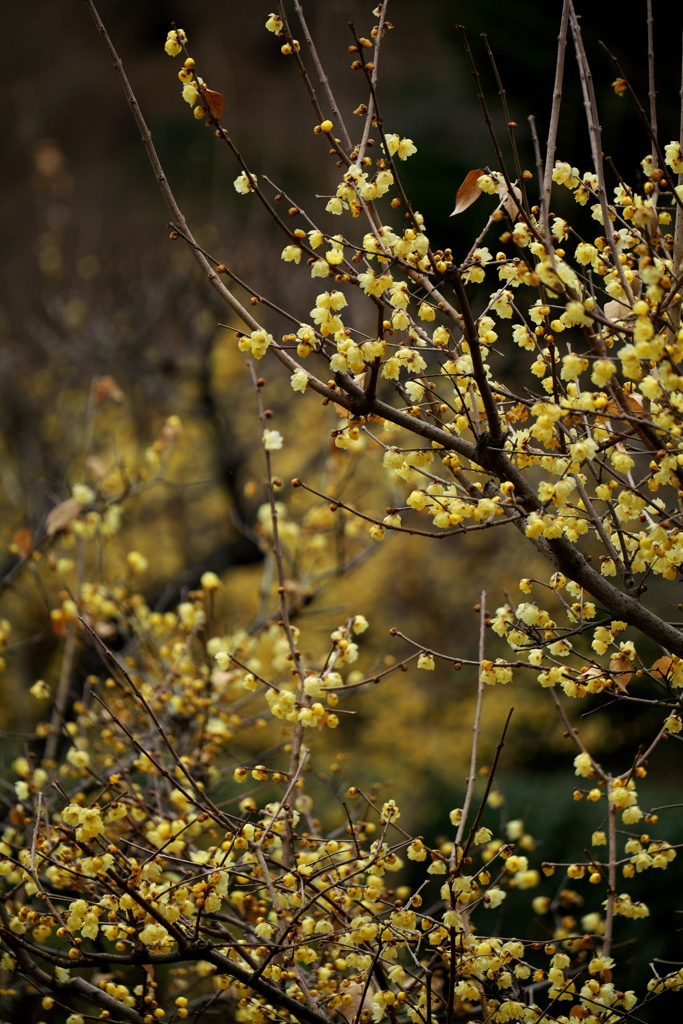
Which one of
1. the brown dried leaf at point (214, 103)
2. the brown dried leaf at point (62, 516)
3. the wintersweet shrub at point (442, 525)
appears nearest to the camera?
the wintersweet shrub at point (442, 525)

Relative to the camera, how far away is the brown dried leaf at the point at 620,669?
180 centimetres

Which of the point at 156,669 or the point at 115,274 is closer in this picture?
the point at 156,669

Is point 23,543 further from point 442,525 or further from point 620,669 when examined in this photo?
point 620,669

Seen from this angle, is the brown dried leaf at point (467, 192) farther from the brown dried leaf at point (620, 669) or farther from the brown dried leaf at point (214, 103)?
the brown dried leaf at point (620, 669)

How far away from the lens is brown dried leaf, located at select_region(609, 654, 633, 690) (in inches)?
70.9

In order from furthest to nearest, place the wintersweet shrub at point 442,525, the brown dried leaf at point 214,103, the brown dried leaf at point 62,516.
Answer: the brown dried leaf at point 62,516
the brown dried leaf at point 214,103
the wintersweet shrub at point 442,525

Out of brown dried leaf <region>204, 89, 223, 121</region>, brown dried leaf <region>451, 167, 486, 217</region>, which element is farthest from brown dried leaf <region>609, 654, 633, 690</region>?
brown dried leaf <region>204, 89, 223, 121</region>

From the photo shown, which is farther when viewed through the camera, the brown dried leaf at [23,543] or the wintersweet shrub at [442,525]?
the brown dried leaf at [23,543]

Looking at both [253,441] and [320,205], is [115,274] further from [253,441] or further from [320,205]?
[320,205]

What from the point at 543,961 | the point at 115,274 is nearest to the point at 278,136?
the point at 115,274

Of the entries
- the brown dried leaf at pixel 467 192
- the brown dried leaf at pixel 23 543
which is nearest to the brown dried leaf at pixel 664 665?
the brown dried leaf at pixel 467 192

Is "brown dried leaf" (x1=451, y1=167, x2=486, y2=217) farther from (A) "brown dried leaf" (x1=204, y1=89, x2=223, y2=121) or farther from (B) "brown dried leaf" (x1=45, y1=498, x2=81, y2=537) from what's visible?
(B) "brown dried leaf" (x1=45, y1=498, x2=81, y2=537)

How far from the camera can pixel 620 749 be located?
650 cm

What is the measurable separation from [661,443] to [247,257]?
6.75 metres
